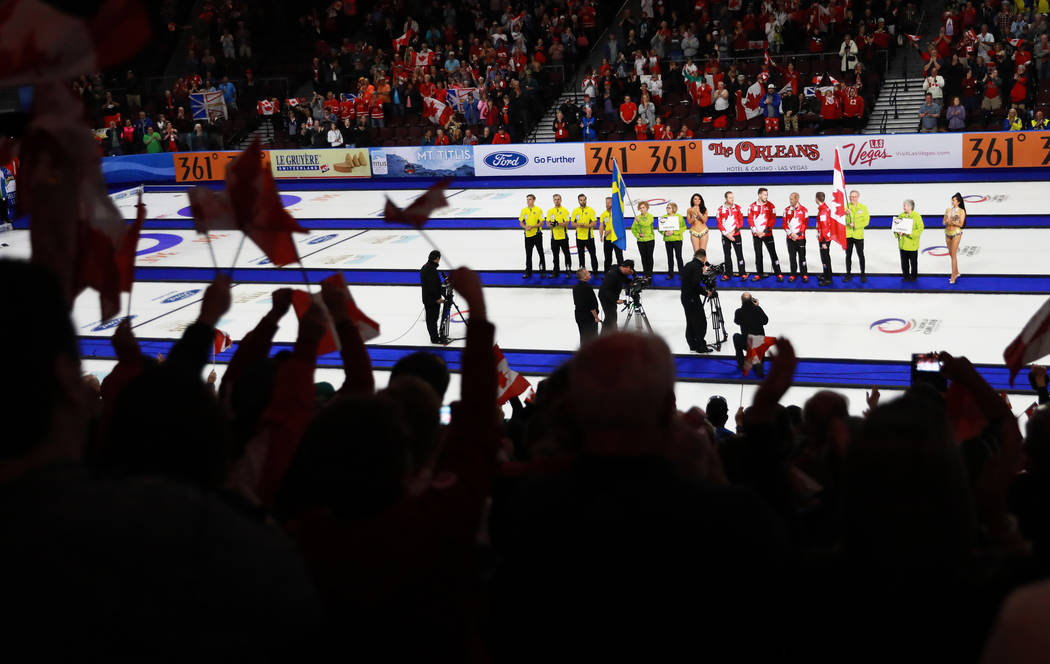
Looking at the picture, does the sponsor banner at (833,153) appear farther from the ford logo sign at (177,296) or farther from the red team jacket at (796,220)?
the ford logo sign at (177,296)

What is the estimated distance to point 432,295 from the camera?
574 inches

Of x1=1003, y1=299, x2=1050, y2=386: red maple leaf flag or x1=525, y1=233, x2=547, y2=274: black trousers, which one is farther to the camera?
x1=525, y1=233, x2=547, y2=274: black trousers

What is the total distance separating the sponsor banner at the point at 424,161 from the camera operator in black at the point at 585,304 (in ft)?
44.5

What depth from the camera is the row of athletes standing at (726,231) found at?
53.7 ft

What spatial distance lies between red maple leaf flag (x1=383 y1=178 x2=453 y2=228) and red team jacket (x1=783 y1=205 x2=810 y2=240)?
13.1 meters

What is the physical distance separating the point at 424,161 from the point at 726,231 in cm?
1246

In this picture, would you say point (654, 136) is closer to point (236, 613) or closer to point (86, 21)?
point (86, 21)

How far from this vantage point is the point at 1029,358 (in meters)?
4.66

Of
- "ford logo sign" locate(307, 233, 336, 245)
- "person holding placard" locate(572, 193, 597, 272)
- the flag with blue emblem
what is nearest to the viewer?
"person holding placard" locate(572, 193, 597, 272)

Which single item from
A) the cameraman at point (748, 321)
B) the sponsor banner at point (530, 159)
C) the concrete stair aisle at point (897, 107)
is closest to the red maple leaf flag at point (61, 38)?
the cameraman at point (748, 321)

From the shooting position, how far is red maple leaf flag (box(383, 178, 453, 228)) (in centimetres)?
382

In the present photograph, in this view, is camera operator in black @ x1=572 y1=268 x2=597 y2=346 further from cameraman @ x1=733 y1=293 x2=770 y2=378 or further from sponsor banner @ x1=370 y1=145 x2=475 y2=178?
sponsor banner @ x1=370 y1=145 x2=475 y2=178

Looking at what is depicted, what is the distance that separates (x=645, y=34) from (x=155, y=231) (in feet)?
46.9

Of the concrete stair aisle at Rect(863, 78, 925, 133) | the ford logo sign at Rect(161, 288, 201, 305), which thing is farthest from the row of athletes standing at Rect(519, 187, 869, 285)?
the concrete stair aisle at Rect(863, 78, 925, 133)
